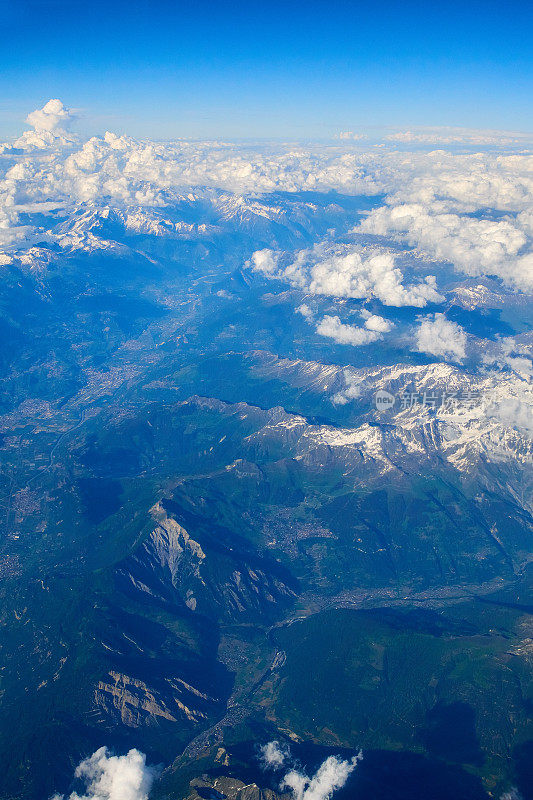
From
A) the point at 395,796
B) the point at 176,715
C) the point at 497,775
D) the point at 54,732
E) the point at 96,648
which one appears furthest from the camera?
the point at 96,648

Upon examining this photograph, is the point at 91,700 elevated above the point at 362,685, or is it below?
above

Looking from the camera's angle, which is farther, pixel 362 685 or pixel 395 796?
pixel 362 685

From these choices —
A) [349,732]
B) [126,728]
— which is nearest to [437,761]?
[349,732]

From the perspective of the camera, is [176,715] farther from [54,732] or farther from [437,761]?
[437,761]

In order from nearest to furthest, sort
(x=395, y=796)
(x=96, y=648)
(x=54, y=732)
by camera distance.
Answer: (x=395, y=796)
(x=54, y=732)
(x=96, y=648)

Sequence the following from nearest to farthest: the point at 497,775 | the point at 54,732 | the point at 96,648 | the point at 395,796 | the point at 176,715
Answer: the point at 395,796, the point at 497,775, the point at 54,732, the point at 176,715, the point at 96,648

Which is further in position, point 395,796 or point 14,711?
point 14,711

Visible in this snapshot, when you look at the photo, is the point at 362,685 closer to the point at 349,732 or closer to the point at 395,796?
the point at 349,732

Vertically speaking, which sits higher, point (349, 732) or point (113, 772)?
point (113, 772)

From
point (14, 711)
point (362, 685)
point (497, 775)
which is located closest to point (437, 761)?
point (497, 775)
